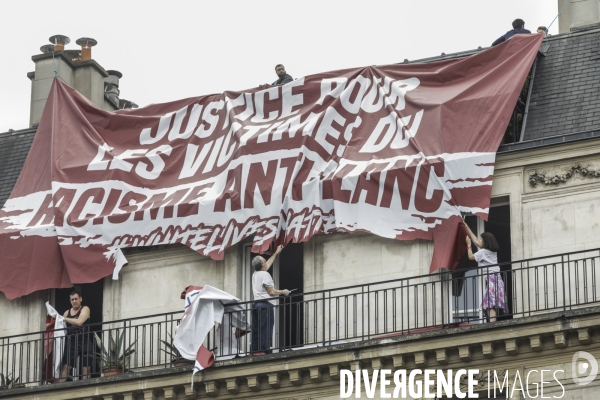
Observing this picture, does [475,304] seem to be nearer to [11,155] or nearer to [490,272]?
[490,272]

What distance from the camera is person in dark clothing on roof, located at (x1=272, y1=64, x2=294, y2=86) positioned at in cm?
3669

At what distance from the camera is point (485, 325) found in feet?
104

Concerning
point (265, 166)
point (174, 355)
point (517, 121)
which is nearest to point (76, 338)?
point (174, 355)

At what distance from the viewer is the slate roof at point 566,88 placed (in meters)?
34.0

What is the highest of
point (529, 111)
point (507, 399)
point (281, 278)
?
point (529, 111)

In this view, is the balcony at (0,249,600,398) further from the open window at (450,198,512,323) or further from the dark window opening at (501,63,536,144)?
the dark window opening at (501,63,536,144)

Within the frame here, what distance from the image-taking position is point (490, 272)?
32.8 metres

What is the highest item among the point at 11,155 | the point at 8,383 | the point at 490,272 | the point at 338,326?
the point at 11,155

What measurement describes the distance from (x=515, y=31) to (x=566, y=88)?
5.18ft

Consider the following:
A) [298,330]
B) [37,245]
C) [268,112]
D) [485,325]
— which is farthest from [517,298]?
[37,245]

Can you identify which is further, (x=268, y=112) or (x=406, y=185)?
(x=268, y=112)

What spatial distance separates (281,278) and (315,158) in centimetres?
202

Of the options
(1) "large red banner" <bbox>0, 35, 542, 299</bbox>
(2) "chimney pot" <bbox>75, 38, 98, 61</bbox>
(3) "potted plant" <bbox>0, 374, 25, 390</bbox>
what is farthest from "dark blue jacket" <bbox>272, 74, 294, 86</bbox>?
(3) "potted plant" <bbox>0, 374, 25, 390</bbox>

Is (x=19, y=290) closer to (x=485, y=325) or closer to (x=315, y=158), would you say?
(x=315, y=158)
